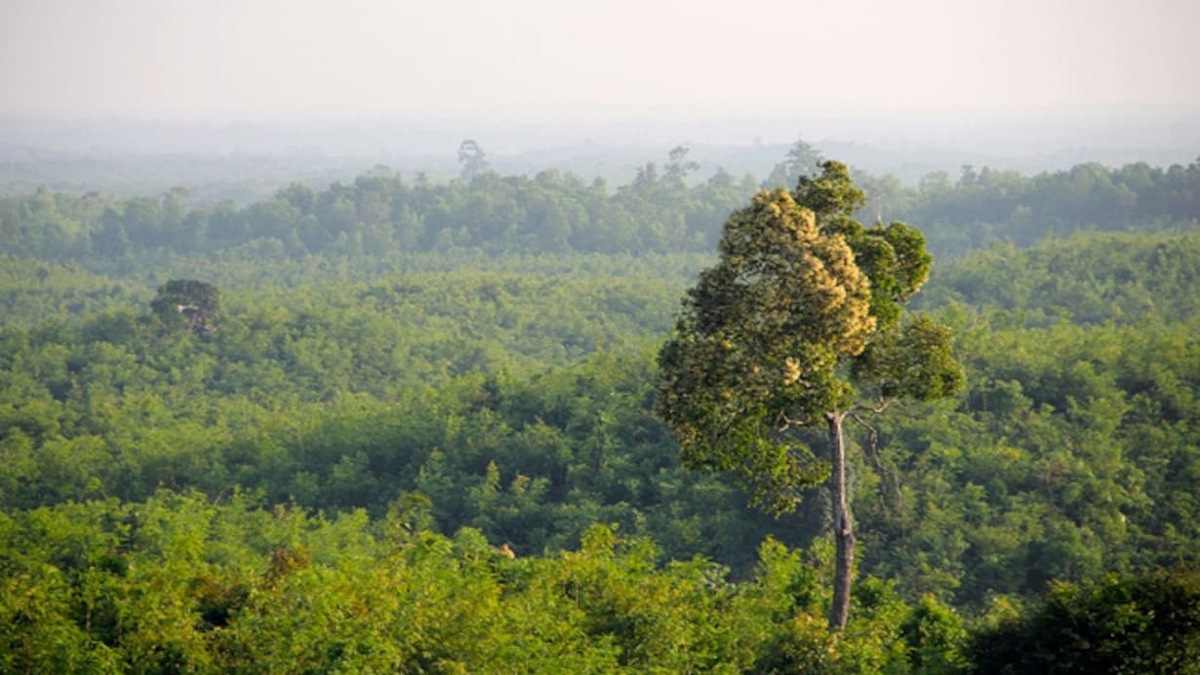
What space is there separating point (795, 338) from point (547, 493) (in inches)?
483

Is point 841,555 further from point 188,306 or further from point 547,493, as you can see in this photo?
point 188,306

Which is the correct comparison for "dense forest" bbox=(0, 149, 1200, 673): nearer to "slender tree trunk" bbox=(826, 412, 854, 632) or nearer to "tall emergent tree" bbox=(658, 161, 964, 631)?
"slender tree trunk" bbox=(826, 412, 854, 632)

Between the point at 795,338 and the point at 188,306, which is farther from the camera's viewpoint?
the point at 188,306

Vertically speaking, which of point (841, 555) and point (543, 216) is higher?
point (841, 555)

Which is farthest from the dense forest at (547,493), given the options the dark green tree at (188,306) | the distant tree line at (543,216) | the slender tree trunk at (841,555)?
the distant tree line at (543,216)

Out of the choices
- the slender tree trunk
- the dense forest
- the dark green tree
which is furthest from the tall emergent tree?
the dark green tree

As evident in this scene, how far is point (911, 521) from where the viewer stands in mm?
A: 20938

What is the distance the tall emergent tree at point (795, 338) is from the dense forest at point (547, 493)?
0.92 metres

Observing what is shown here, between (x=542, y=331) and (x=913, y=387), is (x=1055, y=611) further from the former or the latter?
(x=542, y=331)

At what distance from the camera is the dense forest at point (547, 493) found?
42.6 feet

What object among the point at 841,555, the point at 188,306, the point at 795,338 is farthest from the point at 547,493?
the point at 188,306

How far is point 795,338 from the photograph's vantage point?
42.3 feet

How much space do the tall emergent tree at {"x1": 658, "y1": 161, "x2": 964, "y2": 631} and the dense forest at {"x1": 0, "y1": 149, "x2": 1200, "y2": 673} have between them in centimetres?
92

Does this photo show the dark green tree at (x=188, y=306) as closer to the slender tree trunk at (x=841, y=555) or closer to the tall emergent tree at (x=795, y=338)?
the tall emergent tree at (x=795, y=338)
